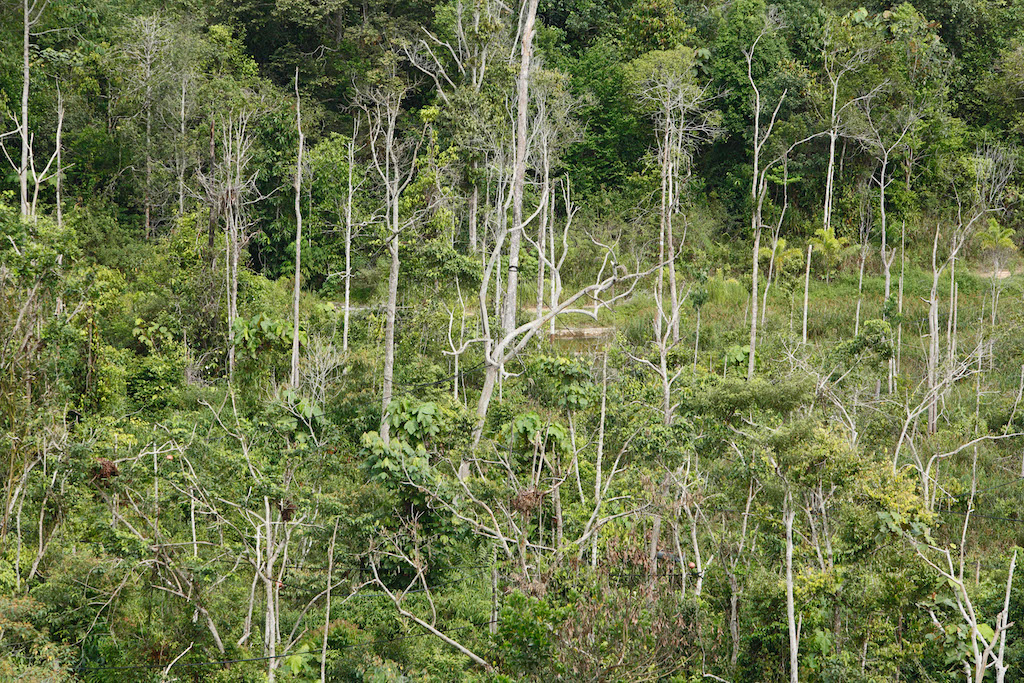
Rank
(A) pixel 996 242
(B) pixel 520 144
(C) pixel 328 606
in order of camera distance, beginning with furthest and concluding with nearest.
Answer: (A) pixel 996 242
(B) pixel 520 144
(C) pixel 328 606

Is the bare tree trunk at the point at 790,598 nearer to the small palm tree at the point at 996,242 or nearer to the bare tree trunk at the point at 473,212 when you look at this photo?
the bare tree trunk at the point at 473,212

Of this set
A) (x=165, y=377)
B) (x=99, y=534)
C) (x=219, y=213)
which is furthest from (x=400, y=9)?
(x=99, y=534)

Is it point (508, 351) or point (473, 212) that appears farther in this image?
point (473, 212)

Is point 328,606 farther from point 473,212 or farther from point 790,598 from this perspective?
point 473,212

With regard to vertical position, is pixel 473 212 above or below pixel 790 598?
above

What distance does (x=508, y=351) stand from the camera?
20297mm

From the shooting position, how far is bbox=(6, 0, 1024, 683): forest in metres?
14.1

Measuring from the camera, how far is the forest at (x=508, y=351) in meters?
14.1

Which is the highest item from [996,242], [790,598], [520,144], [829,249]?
[520,144]

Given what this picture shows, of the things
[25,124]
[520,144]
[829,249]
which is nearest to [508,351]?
[520,144]

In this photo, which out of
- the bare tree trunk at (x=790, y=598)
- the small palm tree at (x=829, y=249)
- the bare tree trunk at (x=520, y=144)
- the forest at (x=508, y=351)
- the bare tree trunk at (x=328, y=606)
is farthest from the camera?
the small palm tree at (x=829, y=249)

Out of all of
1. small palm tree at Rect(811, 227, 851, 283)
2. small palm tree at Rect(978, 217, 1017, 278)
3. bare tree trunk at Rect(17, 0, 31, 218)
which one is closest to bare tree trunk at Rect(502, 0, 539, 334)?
bare tree trunk at Rect(17, 0, 31, 218)

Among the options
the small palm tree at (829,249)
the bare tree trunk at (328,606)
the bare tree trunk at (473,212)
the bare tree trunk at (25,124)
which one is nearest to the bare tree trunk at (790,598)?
the bare tree trunk at (328,606)

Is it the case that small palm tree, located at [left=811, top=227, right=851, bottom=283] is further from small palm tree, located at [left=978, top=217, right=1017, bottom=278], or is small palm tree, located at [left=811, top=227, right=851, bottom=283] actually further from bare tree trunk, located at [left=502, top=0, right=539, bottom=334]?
bare tree trunk, located at [left=502, top=0, right=539, bottom=334]
